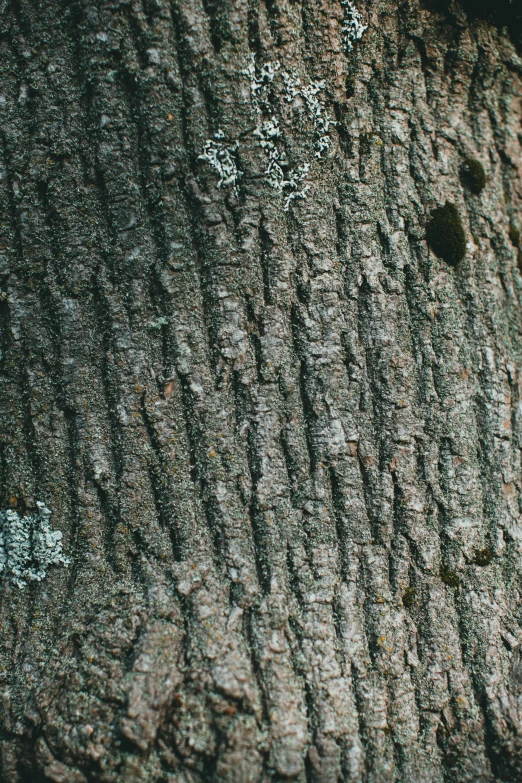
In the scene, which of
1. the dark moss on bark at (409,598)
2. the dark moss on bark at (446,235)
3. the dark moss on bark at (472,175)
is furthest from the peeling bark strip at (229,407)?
the dark moss on bark at (472,175)

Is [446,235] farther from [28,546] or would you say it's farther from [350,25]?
[28,546]

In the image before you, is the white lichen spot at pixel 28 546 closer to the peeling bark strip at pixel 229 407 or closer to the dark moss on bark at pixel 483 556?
the peeling bark strip at pixel 229 407

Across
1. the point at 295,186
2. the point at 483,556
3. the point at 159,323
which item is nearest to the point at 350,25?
the point at 295,186

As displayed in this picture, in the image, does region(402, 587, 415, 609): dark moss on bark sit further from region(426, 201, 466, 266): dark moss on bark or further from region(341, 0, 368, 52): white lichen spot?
region(341, 0, 368, 52): white lichen spot

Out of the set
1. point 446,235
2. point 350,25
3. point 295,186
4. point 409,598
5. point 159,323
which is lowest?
point 409,598

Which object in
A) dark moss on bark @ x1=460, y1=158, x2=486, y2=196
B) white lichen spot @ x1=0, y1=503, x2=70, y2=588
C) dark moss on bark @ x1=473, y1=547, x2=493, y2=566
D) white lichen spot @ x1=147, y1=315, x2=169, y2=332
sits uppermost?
dark moss on bark @ x1=460, y1=158, x2=486, y2=196

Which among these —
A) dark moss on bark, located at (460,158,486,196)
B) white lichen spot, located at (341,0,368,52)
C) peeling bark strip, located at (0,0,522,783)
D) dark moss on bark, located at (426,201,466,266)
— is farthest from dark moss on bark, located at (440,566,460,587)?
white lichen spot, located at (341,0,368,52)
